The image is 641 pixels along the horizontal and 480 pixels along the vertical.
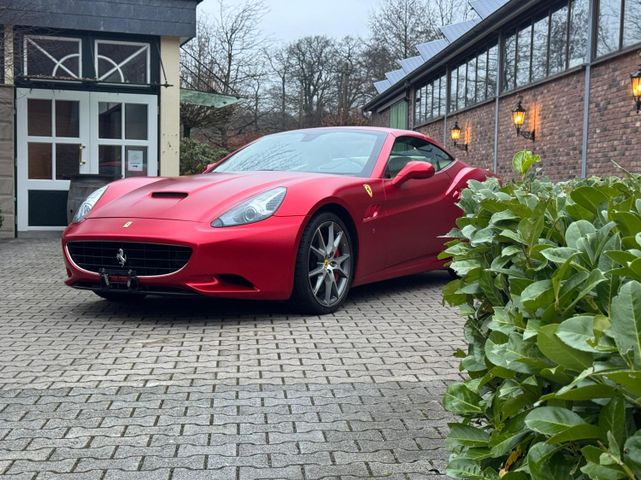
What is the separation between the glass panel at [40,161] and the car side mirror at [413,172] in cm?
949

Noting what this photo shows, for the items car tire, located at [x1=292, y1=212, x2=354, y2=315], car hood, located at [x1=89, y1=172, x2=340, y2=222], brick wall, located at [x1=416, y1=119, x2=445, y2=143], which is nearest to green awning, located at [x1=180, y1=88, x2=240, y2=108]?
car hood, located at [x1=89, y1=172, x2=340, y2=222]

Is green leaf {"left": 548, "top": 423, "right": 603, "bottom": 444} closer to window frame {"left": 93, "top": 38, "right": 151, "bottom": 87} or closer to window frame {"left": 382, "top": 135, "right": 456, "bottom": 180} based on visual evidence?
window frame {"left": 382, "top": 135, "right": 456, "bottom": 180}

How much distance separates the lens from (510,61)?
19812mm

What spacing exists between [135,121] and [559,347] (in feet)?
47.0

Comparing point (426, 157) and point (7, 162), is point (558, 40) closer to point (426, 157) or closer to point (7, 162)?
point (426, 157)

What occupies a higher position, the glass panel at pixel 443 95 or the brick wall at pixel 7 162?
the glass panel at pixel 443 95

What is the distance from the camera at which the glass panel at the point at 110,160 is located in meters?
14.7

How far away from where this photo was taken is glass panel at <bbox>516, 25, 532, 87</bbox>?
60.9ft

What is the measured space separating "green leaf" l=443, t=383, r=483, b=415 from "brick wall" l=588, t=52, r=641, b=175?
11.9 metres

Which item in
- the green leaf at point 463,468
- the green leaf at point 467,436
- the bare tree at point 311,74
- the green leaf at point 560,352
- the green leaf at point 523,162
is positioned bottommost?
the green leaf at point 463,468

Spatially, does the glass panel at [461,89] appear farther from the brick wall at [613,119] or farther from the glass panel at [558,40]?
the brick wall at [613,119]

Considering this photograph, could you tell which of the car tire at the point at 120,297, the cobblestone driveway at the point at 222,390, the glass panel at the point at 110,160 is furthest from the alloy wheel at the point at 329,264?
the glass panel at the point at 110,160

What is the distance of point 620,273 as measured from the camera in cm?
144

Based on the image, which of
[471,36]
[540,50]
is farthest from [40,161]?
[471,36]
